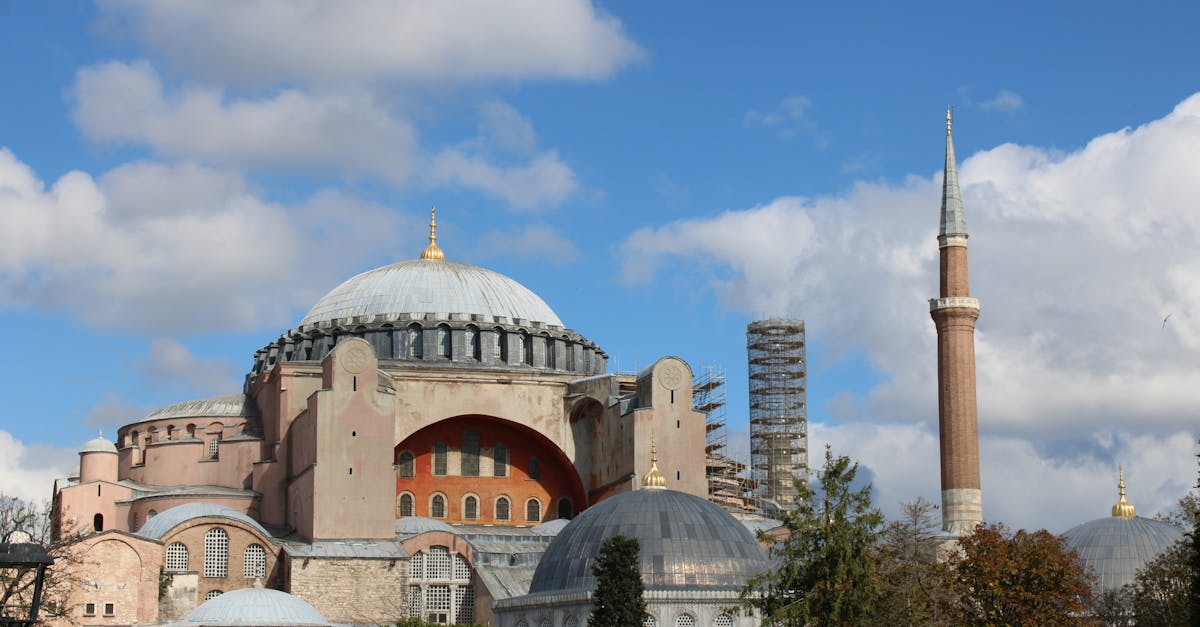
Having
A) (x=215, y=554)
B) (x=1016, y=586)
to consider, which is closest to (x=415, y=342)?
(x=215, y=554)

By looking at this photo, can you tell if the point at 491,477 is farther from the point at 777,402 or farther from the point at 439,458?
the point at 777,402

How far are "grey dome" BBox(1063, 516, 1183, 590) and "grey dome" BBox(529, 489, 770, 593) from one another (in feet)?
44.2

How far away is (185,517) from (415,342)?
10417mm

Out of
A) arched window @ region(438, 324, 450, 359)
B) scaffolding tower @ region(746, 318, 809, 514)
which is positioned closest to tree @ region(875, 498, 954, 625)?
arched window @ region(438, 324, 450, 359)

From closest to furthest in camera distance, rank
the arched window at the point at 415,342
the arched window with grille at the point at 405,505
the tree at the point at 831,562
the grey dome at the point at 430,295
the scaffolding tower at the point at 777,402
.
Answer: the tree at the point at 831,562, the arched window with grille at the point at 405,505, the arched window at the point at 415,342, the grey dome at the point at 430,295, the scaffolding tower at the point at 777,402

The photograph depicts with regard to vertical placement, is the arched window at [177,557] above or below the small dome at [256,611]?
above

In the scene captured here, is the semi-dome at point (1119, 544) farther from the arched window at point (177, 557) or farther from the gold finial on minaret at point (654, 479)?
the arched window at point (177, 557)

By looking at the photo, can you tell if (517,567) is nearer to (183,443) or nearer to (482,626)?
(482,626)

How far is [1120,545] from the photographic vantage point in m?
47.4

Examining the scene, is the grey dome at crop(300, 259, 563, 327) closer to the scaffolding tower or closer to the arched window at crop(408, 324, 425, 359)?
the arched window at crop(408, 324, 425, 359)

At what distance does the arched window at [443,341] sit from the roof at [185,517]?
29.6 ft

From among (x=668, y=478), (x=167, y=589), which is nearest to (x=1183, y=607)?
(x=668, y=478)

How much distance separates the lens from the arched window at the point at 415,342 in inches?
2016

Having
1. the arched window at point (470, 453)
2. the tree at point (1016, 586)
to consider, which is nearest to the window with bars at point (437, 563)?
the arched window at point (470, 453)
